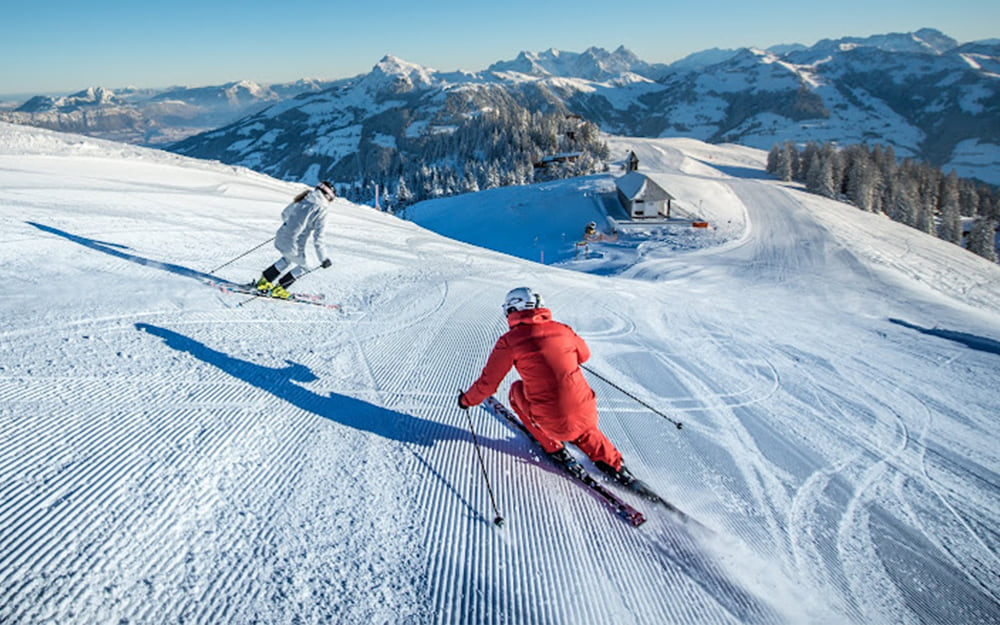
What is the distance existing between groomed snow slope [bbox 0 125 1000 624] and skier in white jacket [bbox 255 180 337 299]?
51 cm

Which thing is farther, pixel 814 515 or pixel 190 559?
pixel 814 515

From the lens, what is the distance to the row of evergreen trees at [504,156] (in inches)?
2953

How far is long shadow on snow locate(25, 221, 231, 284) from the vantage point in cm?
821

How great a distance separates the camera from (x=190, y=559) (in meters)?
2.75

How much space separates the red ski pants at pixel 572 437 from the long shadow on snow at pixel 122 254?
672 cm

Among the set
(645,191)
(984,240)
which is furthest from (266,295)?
(984,240)

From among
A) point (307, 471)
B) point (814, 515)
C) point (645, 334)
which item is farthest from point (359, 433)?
point (645, 334)

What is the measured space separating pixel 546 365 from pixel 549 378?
0.40ft

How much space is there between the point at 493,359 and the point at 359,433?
154cm

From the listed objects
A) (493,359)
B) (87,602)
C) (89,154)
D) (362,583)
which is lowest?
(362,583)

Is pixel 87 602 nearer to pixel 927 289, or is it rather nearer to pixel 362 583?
pixel 362 583

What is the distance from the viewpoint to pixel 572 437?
411 centimetres

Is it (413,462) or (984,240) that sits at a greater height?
(984,240)

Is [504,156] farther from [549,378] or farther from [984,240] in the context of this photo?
[549,378]
